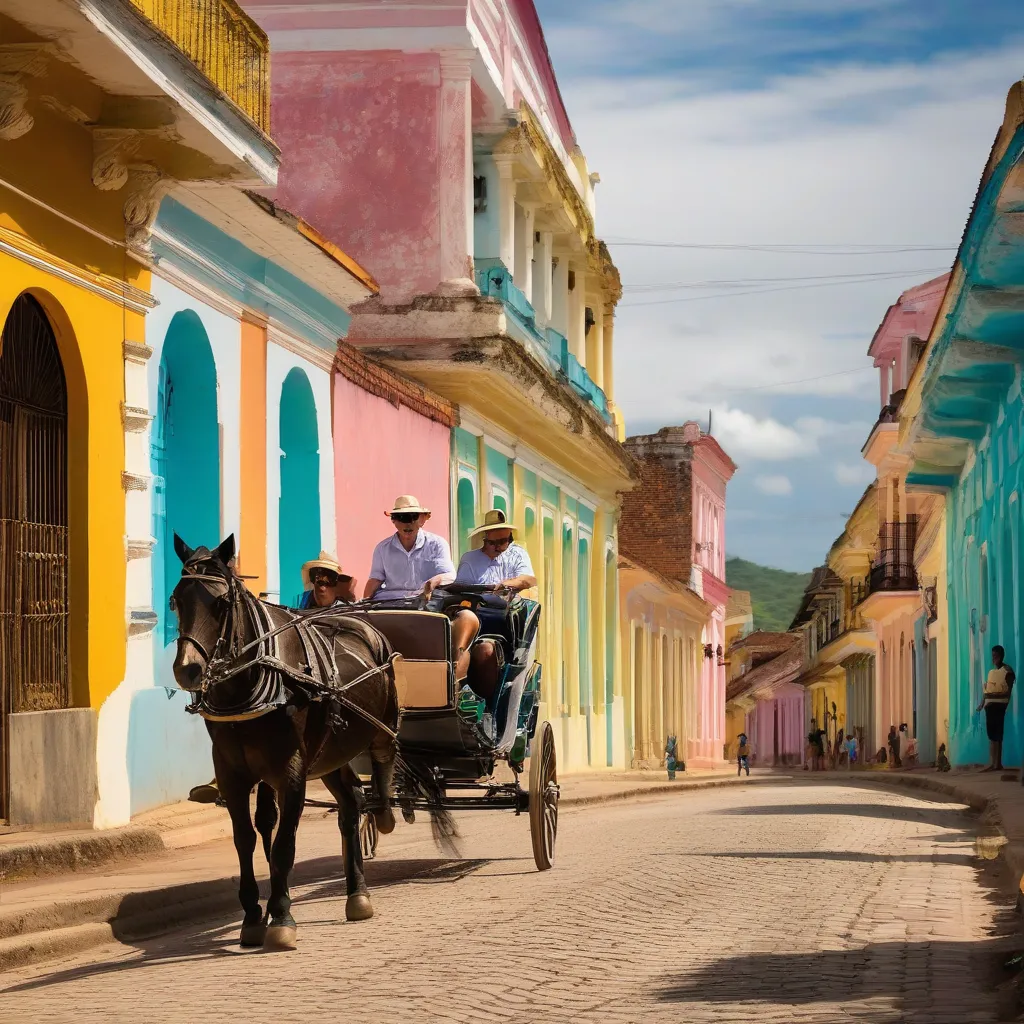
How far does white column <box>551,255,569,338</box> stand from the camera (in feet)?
89.8

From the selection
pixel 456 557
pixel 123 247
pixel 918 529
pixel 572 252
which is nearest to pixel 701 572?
pixel 918 529

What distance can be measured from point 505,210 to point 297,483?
294 inches

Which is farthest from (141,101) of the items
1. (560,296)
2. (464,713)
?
(560,296)

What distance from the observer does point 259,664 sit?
7465mm

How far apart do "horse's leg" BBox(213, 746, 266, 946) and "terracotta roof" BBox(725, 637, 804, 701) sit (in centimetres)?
6395

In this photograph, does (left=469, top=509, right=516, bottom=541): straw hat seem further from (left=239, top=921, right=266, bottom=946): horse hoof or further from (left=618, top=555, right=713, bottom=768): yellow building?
(left=618, top=555, right=713, bottom=768): yellow building

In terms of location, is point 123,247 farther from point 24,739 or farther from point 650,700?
point 650,700

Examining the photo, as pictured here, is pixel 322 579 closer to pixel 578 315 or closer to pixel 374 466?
pixel 374 466

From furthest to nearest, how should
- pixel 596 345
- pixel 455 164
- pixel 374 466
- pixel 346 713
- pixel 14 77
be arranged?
pixel 596 345 → pixel 455 164 → pixel 374 466 → pixel 14 77 → pixel 346 713

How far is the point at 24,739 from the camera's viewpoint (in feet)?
34.1

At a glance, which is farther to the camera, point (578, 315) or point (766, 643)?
point (766, 643)

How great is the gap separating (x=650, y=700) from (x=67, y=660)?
2646 centimetres

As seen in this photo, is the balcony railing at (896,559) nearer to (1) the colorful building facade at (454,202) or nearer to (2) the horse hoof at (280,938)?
(1) the colorful building facade at (454,202)

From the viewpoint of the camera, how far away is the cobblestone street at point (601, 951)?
5949 millimetres
